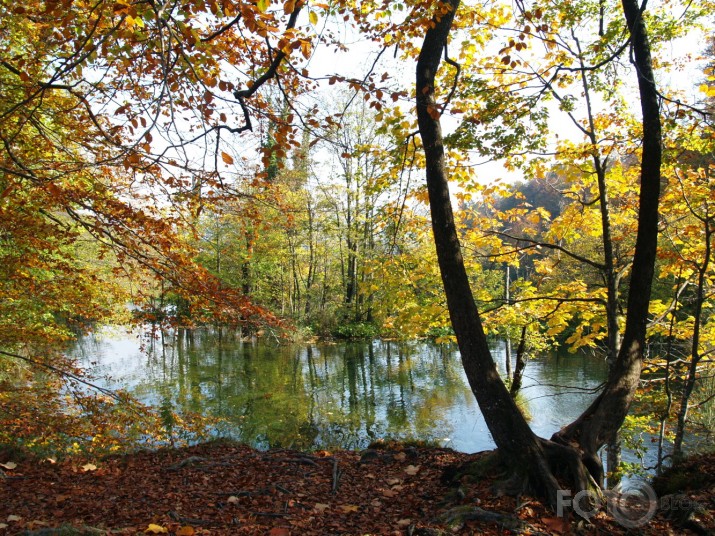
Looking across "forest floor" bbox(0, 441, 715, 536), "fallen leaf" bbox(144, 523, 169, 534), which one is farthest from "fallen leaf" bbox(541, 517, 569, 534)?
"fallen leaf" bbox(144, 523, 169, 534)

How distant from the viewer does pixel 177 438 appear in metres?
8.17

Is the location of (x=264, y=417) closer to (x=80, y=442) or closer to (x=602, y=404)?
(x=80, y=442)

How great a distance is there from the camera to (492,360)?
4.17 meters

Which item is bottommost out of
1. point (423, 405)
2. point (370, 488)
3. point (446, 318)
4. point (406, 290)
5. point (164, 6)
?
point (423, 405)

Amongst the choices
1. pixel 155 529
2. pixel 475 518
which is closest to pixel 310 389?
pixel 155 529

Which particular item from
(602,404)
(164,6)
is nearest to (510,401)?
(602,404)

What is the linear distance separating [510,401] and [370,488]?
1852 millimetres

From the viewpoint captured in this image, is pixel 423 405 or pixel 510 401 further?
pixel 423 405

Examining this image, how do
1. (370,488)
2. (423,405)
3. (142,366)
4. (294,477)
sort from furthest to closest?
(142,366) < (423,405) < (294,477) < (370,488)

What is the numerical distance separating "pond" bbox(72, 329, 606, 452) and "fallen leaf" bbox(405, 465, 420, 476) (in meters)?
2.22

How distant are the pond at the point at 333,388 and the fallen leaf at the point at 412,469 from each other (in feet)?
7.27

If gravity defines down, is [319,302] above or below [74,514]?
above

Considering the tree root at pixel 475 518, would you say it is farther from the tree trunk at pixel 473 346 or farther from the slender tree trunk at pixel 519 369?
the slender tree trunk at pixel 519 369

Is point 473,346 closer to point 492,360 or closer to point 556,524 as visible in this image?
point 492,360
